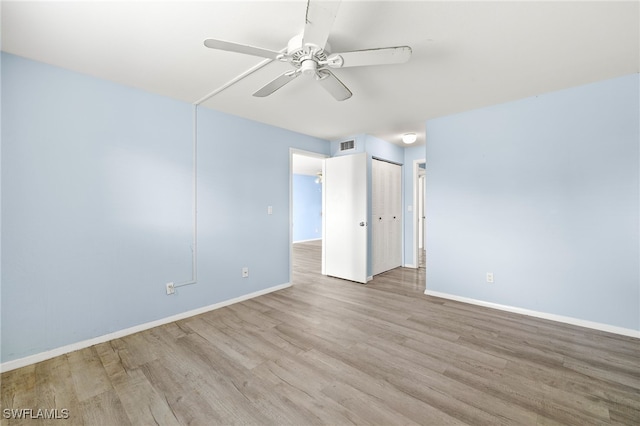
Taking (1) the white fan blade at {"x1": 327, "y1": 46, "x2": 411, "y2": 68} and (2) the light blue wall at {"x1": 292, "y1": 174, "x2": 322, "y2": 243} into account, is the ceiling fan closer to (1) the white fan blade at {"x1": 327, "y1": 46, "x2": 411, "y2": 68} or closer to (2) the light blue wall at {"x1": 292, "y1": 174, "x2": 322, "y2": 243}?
(1) the white fan blade at {"x1": 327, "y1": 46, "x2": 411, "y2": 68}

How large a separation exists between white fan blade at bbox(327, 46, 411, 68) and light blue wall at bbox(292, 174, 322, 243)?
7.49 meters

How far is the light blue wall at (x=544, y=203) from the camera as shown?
245 centimetres

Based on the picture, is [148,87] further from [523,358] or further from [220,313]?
[523,358]

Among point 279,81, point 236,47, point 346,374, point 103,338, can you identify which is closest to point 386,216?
point 346,374

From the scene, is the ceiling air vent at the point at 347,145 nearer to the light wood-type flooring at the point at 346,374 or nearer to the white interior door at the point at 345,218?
the white interior door at the point at 345,218

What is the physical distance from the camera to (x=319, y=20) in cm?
130

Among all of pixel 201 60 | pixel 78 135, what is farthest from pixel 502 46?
pixel 78 135

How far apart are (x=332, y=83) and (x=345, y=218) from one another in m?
2.72

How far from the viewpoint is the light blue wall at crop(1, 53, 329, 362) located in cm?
202

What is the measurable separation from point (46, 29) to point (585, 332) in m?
5.07

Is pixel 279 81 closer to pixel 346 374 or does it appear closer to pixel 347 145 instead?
pixel 346 374

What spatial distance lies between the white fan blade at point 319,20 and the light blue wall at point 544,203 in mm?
2596

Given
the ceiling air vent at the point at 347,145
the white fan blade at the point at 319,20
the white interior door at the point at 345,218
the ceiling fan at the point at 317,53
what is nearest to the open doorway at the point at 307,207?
the white interior door at the point at 345,218

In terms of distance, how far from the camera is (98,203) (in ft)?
7.72
